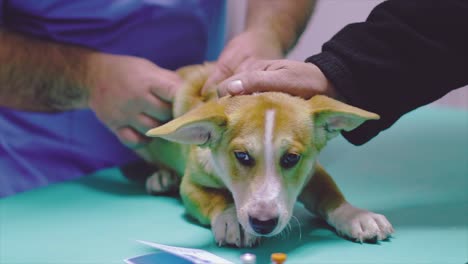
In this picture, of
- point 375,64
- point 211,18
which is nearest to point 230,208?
point 375,64

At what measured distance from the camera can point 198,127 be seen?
106 centimetres

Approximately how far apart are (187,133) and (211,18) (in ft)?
2.77

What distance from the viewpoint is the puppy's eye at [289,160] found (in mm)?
1028

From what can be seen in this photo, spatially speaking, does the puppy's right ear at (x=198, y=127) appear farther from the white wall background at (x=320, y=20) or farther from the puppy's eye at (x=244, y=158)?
the white wall background at (x=320, y=20)

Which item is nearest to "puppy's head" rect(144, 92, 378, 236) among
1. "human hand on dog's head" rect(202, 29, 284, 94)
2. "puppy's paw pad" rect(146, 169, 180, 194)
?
"human hand on dog's head" rect(202, 29, 284, 94)

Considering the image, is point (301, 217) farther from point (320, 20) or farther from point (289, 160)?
point (320, 20)

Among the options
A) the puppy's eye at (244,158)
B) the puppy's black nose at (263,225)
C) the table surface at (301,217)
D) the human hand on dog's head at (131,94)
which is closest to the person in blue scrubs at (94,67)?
the human hand on dog's head at (131,94)

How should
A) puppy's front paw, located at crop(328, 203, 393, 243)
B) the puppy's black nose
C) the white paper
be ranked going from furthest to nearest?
puppy's front paw, located at crop(328, 203, 393, 243) → the puppy's black nose → the white paper

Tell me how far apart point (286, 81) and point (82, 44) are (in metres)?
0.72

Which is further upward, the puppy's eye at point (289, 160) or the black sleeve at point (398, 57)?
the black sleeve at point (398, 57)

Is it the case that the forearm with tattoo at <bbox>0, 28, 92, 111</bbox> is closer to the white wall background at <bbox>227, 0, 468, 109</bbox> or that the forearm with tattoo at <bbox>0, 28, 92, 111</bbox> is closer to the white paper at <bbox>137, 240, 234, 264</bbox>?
the white wall background at <bbox>227, 0, 468, 109</bbox>

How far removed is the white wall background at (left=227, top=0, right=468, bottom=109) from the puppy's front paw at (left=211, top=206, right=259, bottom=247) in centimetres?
49

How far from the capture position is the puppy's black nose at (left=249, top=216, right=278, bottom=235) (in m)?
0.98

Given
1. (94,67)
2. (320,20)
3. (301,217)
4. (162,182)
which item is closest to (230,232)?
(301,217)
